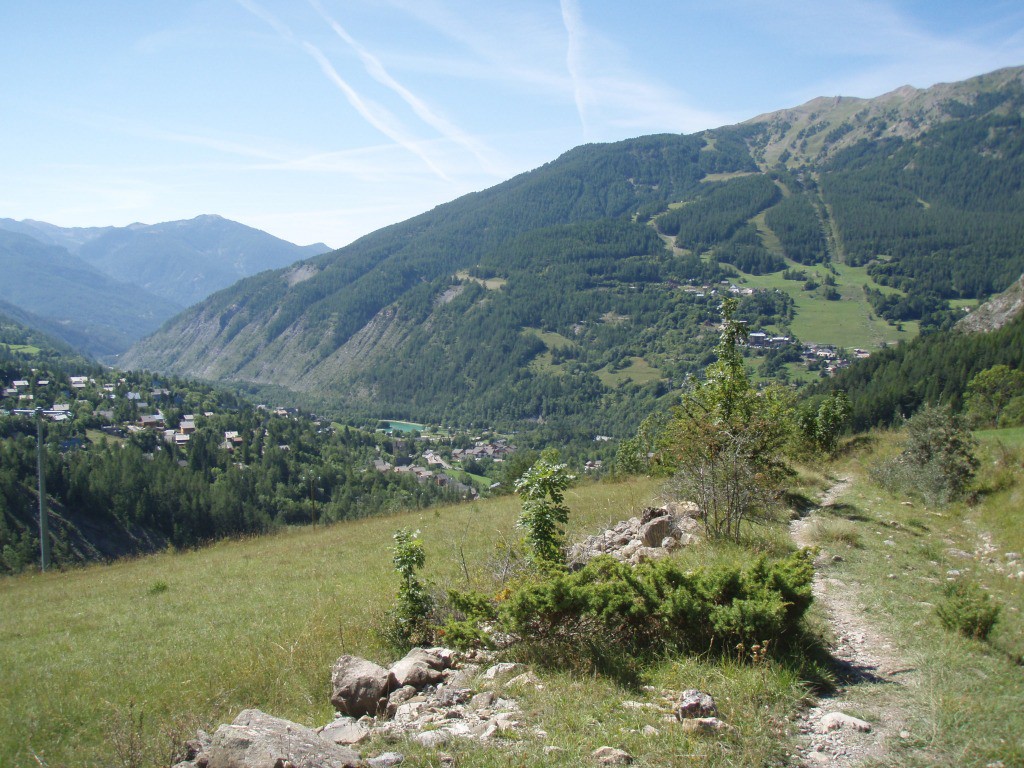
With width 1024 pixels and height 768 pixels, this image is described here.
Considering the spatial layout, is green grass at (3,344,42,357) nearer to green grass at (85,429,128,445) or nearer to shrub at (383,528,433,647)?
green grass at (85,429,128,445)

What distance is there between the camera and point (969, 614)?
6027mm

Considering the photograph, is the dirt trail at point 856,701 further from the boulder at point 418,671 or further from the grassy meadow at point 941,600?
the boulder at point 418,671

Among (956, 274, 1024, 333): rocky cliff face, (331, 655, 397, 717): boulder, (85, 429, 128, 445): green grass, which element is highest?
(956, 274, 1024, 333): rocky cliff face

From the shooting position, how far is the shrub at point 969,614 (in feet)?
19.7

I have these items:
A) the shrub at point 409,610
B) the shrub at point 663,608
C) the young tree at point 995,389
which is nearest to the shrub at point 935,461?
the shrub at point 663,608

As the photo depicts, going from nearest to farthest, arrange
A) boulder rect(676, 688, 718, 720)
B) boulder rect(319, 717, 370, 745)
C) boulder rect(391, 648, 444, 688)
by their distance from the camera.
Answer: boulder rect(676, 688, 718, 720), boulder rect(319, 717, 370, 745), boulder rect(391, 648, 444, 688)

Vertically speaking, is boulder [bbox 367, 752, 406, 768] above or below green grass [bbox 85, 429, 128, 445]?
above

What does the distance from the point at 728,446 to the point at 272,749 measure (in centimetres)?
1005

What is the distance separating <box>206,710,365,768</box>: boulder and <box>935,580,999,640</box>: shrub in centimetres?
637

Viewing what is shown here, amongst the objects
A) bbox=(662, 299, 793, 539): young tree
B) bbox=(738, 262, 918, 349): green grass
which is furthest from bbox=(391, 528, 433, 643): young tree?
bbox=(738, 262, 918, 349): green grass

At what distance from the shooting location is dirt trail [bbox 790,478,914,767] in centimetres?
443

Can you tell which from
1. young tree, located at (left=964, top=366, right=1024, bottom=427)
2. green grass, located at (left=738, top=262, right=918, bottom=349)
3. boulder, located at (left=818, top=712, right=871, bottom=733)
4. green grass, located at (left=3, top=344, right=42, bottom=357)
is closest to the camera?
boulder, located at (left=818, top=712, right=871, bottom=733)

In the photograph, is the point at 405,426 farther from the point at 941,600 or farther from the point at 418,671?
the point at 941,600

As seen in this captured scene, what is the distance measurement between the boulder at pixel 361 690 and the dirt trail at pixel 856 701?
4.26m
